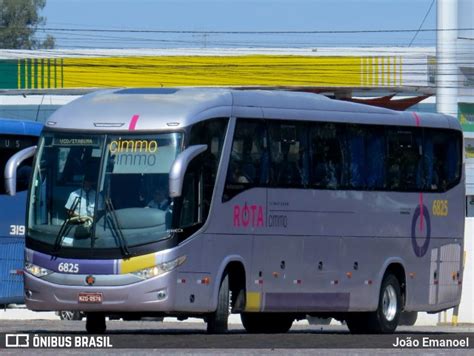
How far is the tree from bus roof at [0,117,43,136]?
75222mm

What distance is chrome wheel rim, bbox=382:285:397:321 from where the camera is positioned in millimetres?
22797

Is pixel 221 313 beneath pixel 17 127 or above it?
beneath

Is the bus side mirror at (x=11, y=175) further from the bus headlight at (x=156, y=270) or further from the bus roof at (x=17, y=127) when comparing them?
the bus roof at (x=17, y=127)

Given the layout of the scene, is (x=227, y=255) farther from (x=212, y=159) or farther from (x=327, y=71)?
(x=327, y=71)

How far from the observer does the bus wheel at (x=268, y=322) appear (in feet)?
75.3

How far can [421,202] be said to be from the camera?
23359mm

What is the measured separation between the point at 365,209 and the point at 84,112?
4925mm

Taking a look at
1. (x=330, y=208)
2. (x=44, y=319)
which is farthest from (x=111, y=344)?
(x=44, y=319)

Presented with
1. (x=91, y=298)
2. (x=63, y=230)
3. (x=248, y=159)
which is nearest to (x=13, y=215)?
(x=248, y=159)

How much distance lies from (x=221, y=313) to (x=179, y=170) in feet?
7.38

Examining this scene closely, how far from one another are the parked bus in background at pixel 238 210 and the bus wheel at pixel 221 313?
0.07 ft

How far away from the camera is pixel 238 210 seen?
65.6ft

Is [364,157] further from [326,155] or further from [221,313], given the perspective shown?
[221,313]

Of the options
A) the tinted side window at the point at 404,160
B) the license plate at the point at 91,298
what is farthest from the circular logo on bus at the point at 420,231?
the license plate at the point at 91,298
